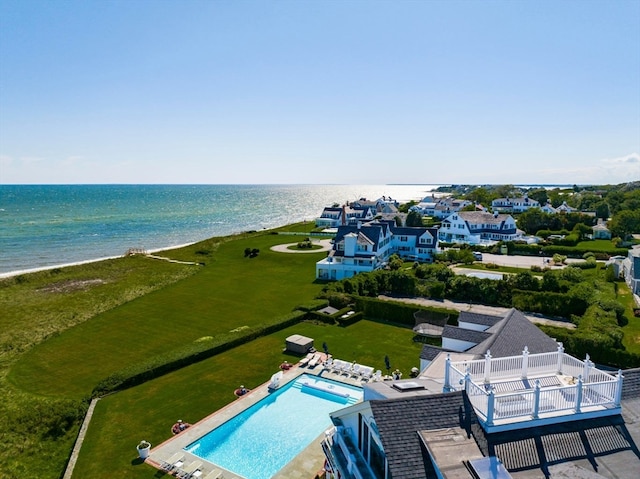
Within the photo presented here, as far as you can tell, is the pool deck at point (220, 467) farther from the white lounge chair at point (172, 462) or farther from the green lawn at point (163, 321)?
the green lawn at point (163, 321)

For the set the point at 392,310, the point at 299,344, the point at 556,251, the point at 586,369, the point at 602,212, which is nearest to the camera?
the point at 586,369

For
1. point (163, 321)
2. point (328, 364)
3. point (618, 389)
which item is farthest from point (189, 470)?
point (163, 321)

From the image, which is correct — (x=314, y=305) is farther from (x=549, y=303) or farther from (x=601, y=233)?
(x=601, y=233)

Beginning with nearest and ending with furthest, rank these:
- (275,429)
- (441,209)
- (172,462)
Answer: (172,462) < (275,429) < (441,209)

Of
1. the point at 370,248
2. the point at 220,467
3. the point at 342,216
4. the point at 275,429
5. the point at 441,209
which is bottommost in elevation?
the point at 275,429

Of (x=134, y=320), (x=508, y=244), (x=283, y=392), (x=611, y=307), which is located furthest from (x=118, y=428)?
(x=508, y=244)

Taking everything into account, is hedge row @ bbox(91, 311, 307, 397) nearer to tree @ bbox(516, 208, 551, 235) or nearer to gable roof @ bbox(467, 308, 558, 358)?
gable roof @ bbox(467, 308, 558, 358)
